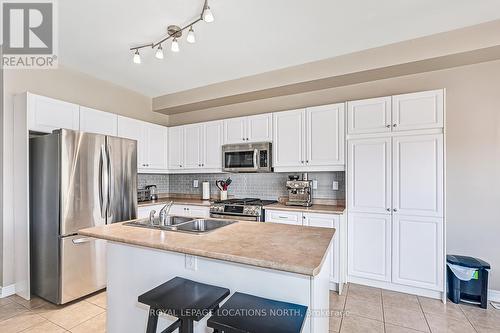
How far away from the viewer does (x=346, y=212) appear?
3.07 meters

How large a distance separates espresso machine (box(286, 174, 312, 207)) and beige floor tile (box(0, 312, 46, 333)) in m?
2.89

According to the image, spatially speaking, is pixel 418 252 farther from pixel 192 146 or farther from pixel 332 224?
pixel 192 146

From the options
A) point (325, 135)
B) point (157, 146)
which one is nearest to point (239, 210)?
point (325, 135)

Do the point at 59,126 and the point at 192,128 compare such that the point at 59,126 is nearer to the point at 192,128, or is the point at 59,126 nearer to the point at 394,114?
the point at 192,128

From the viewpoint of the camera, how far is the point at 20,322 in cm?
228

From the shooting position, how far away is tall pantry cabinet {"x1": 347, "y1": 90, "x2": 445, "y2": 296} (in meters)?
2.65

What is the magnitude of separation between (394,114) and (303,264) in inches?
93.2

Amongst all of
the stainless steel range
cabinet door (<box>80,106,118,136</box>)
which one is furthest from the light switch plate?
cabinet door (<box>80,106,118,136</box>)

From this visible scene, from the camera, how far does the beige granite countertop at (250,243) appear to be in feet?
4.18

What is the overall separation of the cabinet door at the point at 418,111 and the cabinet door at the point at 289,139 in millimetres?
1113

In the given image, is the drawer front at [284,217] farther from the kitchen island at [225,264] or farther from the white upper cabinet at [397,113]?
the white upper cabinet at [397,113]

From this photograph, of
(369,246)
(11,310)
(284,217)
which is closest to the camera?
(11,310)

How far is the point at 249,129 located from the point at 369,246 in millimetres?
2236

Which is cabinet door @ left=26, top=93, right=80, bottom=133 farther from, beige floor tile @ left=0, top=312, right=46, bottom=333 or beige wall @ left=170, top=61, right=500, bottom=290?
beige wall @ left=170, top=61, right=500, bottom=290
